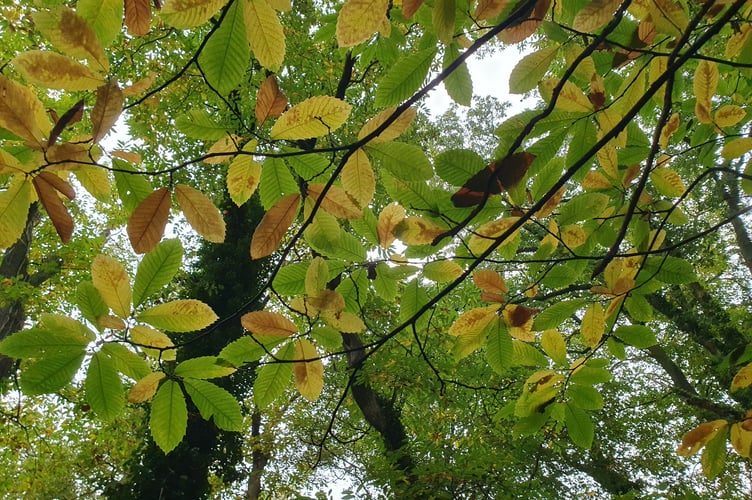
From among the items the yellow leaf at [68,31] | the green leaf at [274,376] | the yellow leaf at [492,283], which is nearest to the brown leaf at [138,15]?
the yellow leaf at [68,31]

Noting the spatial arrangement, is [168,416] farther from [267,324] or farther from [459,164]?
[459,164]

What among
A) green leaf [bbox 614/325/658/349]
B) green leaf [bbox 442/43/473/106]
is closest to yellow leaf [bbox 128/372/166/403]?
green leaf [bbox 442/43/473/106]

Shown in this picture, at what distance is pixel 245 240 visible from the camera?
20.7 feet

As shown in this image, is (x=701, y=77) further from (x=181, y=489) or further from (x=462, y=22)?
(x=181, y=489)

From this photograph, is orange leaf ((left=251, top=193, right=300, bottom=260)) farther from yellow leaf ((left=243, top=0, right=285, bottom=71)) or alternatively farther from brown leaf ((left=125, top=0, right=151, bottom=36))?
brown leaf ((left=125, top=0, right=151, bottom=36))

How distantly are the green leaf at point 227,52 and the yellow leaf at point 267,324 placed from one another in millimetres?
368

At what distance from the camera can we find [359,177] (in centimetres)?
70

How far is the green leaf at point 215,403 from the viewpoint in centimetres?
78

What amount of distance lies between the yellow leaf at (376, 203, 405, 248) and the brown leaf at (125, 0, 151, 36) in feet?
1.61

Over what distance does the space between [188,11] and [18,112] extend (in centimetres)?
22

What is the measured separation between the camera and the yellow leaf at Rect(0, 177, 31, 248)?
55 centimetres

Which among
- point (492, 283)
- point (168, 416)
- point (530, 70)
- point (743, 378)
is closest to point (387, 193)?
point (492, 283)

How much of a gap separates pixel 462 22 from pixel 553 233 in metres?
0.51

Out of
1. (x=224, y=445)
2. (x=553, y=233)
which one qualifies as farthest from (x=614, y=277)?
(x=224, y=445)
